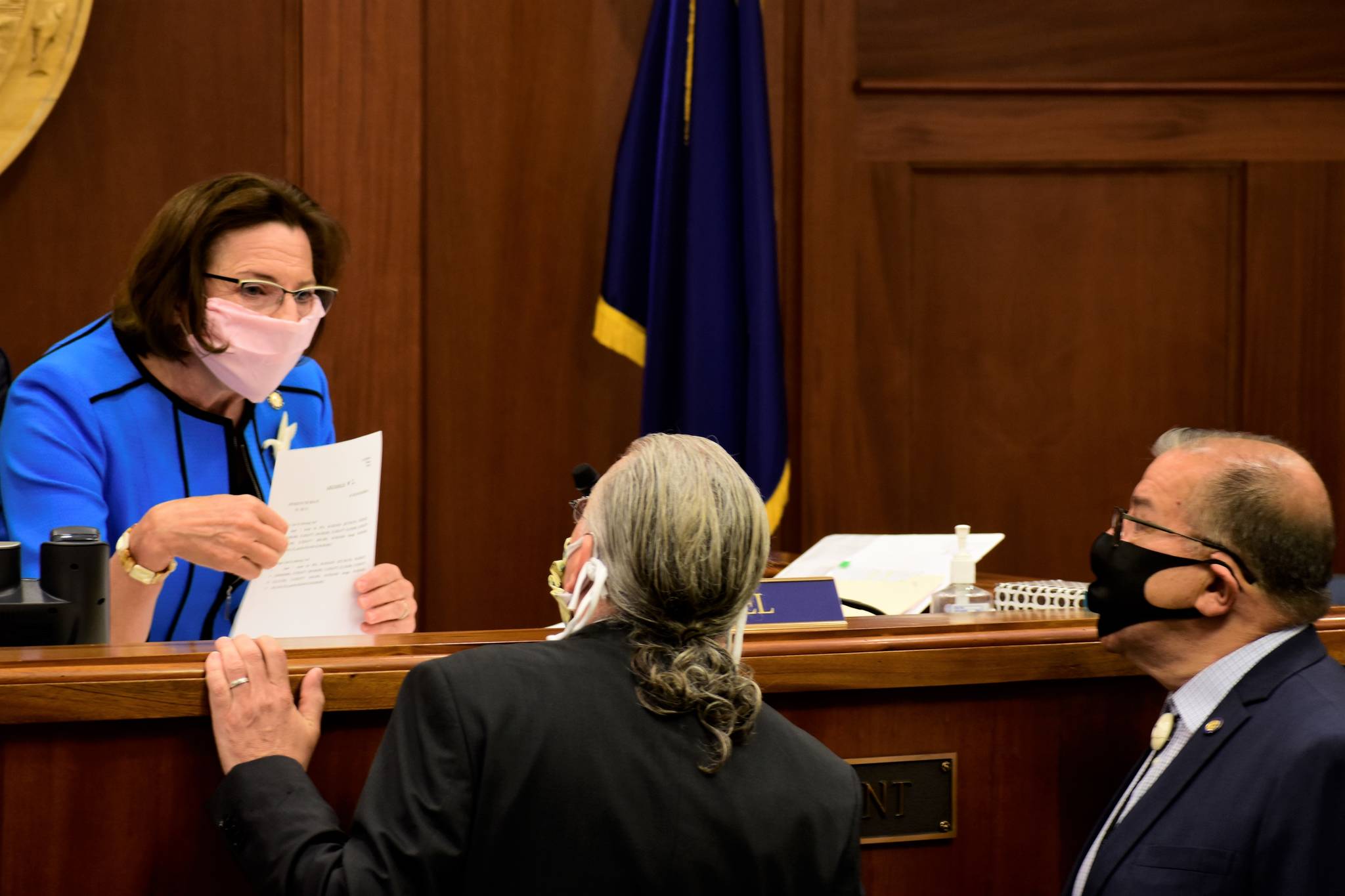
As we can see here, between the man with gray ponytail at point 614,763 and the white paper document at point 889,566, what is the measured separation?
2.85ft

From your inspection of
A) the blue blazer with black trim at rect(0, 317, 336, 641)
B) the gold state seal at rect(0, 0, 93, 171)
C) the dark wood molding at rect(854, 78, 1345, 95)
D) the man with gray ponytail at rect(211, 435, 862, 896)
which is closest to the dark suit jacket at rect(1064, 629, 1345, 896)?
the man with gray ponytail at rect(211, 435, 862, 896)

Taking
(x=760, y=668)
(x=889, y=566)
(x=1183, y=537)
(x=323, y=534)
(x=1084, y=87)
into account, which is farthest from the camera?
(x=1084, y=87)

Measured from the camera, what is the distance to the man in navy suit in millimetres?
1566

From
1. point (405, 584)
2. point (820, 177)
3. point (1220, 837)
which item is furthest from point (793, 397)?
point (1220, 837)

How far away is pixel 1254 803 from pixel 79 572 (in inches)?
54.0

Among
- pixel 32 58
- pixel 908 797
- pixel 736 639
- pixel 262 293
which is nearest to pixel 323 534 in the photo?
pixel 262 293

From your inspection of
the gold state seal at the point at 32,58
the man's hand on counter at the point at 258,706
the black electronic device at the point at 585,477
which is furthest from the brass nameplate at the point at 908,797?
the gold state seal at the point at 32,58

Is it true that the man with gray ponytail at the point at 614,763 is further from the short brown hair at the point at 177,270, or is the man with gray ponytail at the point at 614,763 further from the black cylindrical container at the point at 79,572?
the short brown hair at the point at 177,270

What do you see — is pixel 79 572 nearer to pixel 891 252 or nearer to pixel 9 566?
pixel 9 566

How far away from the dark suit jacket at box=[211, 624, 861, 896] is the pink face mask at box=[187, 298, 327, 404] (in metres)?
1.16

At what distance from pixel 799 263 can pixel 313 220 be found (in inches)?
68.9

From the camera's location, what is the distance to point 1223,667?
1.75m

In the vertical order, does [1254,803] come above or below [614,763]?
below

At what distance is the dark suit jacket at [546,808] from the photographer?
1248 millimetres
